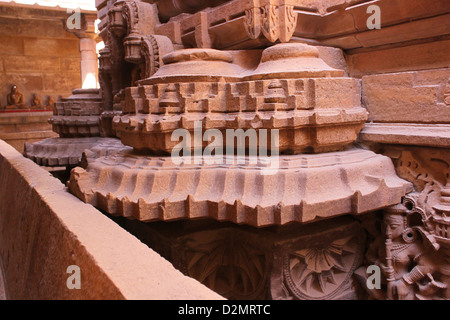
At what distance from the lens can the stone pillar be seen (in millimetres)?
10352

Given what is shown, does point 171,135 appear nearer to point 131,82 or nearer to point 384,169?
point 384,169

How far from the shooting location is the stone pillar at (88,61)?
408 inches

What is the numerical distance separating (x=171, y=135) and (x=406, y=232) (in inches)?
69.6

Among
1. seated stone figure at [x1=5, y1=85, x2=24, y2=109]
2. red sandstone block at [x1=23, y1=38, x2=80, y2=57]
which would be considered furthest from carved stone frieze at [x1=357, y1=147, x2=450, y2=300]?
red sandstone block at [x1=23, y1=38, x2=80, y2=57]

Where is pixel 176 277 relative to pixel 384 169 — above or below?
below

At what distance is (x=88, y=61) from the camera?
1038cm

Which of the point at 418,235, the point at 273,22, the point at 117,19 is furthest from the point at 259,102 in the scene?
the point at 117,19

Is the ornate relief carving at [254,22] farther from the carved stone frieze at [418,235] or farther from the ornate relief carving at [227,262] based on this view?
the ornate relief carving at [227,262]

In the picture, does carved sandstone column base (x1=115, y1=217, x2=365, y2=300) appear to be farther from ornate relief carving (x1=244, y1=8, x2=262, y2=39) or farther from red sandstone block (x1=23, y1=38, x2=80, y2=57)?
red sandstone block (x1=23, y1=38, x2=80, y2=57)

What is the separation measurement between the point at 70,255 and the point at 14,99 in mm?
12014

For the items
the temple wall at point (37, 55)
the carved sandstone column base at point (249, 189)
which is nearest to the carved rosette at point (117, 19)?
the carved sandstone column base at point (249, 189)

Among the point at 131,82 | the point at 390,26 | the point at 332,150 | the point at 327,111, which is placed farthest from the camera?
the point at 131,82

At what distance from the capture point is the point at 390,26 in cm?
304
